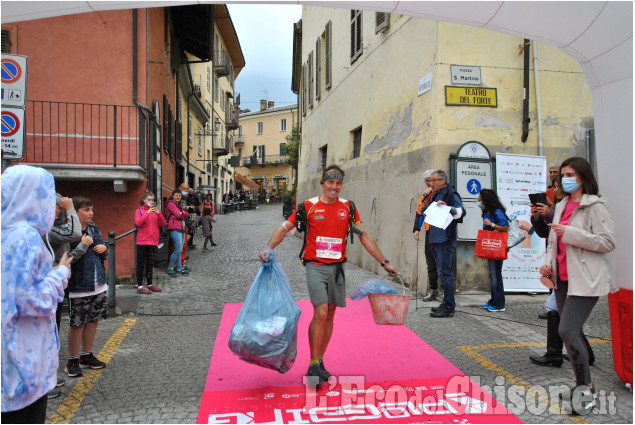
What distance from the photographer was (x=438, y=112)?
7102mm

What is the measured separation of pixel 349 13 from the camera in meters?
11.2

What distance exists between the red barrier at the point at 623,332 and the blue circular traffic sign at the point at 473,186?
3.52 meters

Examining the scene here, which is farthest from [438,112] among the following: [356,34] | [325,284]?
[356,34]

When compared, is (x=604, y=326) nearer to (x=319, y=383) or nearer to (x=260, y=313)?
(x=319, y=383)

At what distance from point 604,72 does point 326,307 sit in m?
2.99

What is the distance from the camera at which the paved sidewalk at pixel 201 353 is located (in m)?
3.33

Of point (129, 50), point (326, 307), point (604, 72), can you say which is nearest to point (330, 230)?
point (326, 307)

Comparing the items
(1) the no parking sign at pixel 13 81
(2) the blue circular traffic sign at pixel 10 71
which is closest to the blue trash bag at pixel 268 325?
(1) the no parking sign at pixel 13 81

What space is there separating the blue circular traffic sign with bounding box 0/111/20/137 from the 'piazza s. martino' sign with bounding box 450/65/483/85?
5829mm

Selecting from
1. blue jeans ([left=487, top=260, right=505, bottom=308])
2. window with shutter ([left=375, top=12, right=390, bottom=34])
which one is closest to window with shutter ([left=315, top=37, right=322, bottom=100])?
window with shutter ([left=375, top=12, right=390, bottom=34])

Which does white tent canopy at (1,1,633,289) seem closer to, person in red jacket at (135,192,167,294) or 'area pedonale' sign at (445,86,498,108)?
'area pedonale' sign at (445,86,498,108)

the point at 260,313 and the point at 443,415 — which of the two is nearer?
the point at 443,415

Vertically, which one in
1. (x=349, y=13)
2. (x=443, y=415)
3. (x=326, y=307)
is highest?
(x=349, y=13)

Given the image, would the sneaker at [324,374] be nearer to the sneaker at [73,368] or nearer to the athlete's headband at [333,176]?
the athlete's headband at [333,176]
